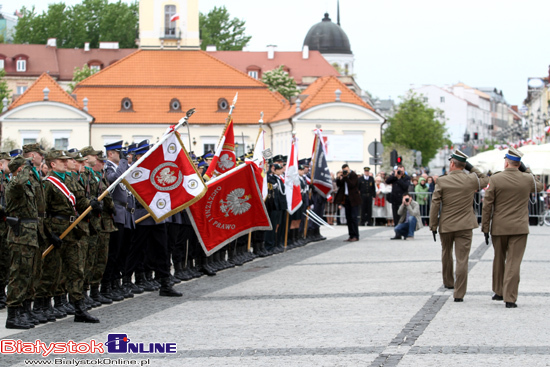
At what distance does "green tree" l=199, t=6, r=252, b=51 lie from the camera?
10688 cm

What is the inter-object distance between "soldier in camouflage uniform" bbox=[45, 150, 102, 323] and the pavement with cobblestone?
35cm

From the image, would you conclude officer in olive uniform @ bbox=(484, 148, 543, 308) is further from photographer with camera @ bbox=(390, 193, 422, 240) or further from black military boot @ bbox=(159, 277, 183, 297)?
photographer with camera @ bbox=(390, 193, 422, 240)

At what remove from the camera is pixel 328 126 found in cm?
6338

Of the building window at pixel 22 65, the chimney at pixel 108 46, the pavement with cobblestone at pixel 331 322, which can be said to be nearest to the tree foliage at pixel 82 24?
the chimney at pixel 108 46

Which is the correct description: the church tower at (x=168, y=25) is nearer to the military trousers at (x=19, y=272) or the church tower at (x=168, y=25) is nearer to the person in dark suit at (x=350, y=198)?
the person in dark suit at (x=350, y=198)

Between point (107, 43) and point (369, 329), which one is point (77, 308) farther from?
point (107, 43)

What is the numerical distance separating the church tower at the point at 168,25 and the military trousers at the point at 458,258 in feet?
195

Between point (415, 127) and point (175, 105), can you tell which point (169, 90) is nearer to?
point (175, 105)

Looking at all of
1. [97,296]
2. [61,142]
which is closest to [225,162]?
[97,296]

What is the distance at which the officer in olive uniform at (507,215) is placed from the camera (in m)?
12.1

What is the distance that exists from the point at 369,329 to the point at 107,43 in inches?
3903

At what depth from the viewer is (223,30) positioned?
11100cm

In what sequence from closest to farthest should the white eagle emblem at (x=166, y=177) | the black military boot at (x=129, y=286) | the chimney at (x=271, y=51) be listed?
the white eagle emblem at (x=166, y=177) < the black military boot at (x=129, y=286) < the chimney at (x=271, y=51)

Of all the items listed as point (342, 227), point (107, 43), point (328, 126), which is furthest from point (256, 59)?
point (342, 227)
